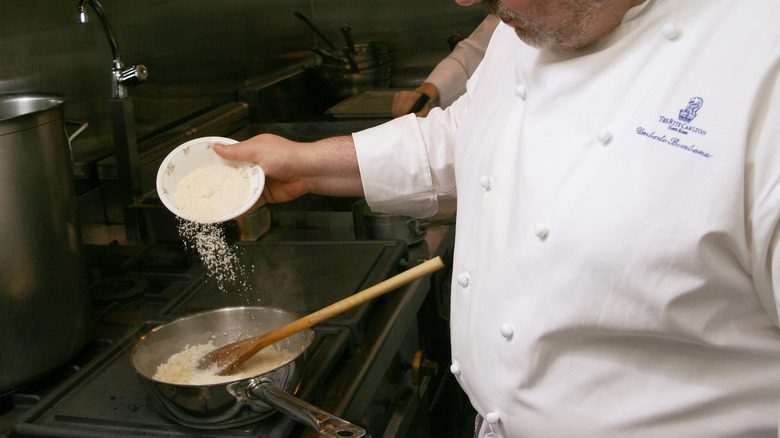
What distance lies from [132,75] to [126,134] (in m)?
0.16

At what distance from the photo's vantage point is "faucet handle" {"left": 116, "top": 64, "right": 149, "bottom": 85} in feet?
A: 5.68

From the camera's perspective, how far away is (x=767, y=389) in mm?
870

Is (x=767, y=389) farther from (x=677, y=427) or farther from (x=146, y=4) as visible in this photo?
(x=146, y=4)

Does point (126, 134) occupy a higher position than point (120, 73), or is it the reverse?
point (120, 73)

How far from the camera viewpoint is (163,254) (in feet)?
5.59

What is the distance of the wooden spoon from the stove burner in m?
0.44

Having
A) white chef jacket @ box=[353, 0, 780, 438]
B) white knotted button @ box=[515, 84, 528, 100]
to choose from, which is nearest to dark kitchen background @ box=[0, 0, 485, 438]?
white chef jacket @ box=[353, 0, 780, 438]

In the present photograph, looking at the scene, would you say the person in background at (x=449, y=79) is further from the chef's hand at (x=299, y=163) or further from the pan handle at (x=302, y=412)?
the pan handle at (x=302, y=412)

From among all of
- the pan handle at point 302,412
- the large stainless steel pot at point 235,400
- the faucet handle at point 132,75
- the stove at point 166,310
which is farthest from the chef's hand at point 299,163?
the faucet handle at point 132,75

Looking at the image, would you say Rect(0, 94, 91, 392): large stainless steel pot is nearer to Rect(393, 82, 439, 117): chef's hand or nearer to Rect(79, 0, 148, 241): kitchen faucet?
Rect(79, 0, 148, 241): kitchen faucet

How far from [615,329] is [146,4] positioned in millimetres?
1813

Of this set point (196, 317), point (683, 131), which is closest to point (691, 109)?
point (683, 131)

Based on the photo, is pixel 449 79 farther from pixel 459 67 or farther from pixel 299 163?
pixel 299 163

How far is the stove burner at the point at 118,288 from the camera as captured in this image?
152 centimetres
